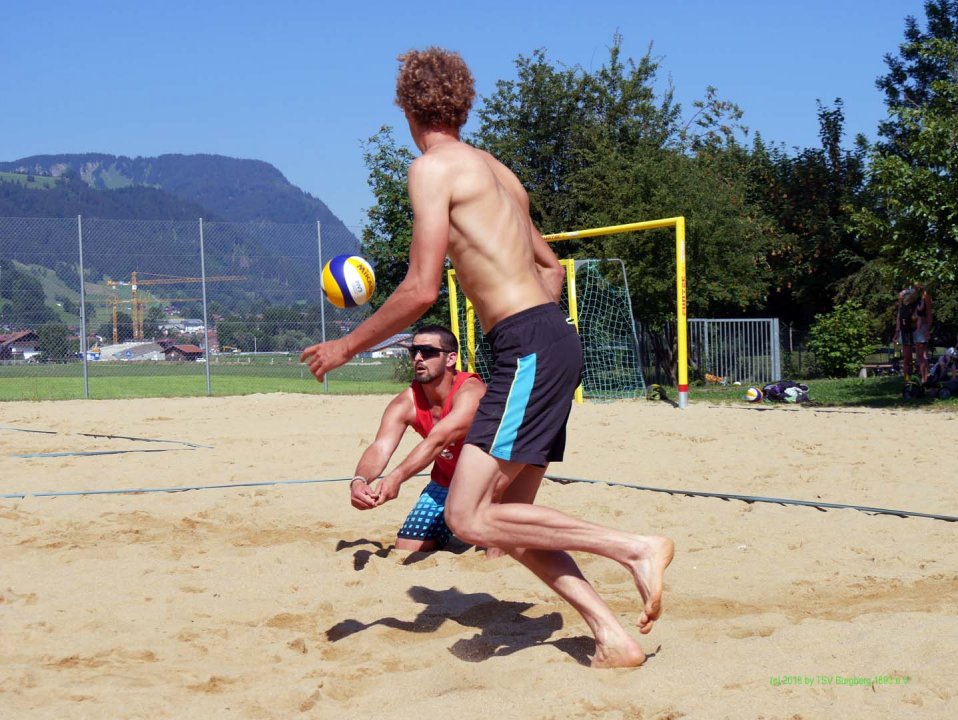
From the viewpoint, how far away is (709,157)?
1011 inches

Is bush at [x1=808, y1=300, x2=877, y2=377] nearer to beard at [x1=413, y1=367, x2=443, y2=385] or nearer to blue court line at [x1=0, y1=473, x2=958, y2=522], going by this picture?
blue court line at [x1=0, y1=473, x2=958, y2=522]

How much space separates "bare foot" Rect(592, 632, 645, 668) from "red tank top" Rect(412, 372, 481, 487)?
73.6 inches

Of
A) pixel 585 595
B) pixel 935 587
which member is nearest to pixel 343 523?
pixel 585 595

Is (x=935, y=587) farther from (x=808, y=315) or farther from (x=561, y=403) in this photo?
(x=808, y=315)

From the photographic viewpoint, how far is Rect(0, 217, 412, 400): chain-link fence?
1639cm

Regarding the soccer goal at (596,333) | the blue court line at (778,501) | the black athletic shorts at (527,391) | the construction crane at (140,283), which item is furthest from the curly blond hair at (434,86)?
the construction crane at (140,283)

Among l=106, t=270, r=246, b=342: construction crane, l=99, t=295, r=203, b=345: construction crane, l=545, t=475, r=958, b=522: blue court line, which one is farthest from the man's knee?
l=99, t=295, r=203, b=345: construction crane

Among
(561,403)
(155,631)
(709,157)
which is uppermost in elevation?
(709,157)

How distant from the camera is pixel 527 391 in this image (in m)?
2.97

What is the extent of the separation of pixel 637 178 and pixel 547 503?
1384 centimetres

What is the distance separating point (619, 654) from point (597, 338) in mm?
11917

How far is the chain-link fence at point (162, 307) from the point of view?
16.4m

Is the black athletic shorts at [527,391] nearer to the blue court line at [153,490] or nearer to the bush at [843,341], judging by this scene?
the blue court line at [153,490]

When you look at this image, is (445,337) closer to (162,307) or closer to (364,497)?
(364,497)
